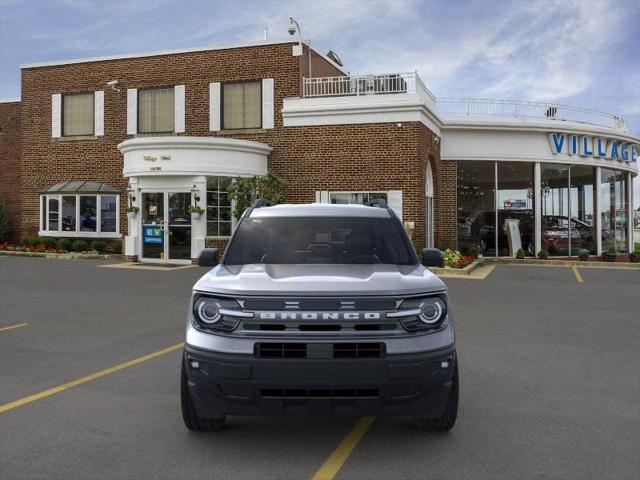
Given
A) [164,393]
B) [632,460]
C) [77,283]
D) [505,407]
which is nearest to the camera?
[632,460]

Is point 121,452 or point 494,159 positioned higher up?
point 494,159

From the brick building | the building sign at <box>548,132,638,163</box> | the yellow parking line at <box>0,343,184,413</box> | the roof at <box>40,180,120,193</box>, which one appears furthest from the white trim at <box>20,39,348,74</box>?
the yellow parking line at <box>0,343,184,413</box>

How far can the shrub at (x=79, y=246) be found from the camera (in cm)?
2286

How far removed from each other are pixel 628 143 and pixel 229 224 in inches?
Result: 730

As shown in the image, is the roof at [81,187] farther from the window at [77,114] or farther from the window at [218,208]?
the window at [218,208]

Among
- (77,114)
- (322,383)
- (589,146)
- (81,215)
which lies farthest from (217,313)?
(589,146)

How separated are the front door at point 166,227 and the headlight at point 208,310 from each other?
16.2 m

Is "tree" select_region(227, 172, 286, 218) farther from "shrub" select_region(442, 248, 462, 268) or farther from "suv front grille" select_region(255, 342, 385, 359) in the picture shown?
"suv front grille" select_region(255, 342, 385, 359)

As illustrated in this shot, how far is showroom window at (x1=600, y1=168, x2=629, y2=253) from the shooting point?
25594 millimetres

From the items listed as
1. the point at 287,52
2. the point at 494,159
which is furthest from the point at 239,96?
the point at 494,159

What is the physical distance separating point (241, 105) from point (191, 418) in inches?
757

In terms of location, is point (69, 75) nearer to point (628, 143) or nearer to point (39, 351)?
point (39, 351)

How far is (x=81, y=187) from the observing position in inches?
936

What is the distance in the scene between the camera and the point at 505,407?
5.16 m
